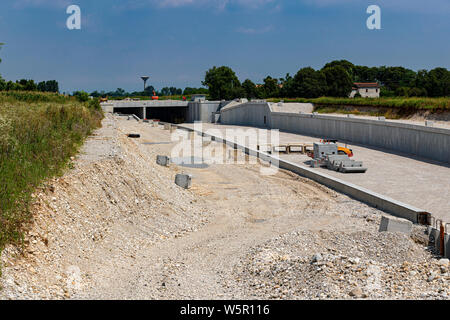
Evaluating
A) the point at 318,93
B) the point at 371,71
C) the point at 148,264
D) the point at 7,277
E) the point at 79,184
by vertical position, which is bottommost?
the point at 148,264

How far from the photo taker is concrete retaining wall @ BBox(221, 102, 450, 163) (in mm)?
27078

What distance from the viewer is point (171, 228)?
1377 cm

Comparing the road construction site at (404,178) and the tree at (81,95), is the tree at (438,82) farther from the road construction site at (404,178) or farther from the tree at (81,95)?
the tree at (81,95)

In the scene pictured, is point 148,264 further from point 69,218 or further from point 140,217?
point 140,217

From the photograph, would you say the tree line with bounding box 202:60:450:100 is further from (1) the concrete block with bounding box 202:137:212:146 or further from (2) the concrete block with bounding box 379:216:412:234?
(2) the concrete block with bounding box 379:216:412:234

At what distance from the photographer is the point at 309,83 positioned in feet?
299

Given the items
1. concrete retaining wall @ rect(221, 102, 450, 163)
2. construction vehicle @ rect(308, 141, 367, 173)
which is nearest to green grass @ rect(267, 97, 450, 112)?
concrete retaining wall @ rect(221, 102, 450, 163)

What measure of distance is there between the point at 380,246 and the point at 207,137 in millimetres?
33934

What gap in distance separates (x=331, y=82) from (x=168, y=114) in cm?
3628

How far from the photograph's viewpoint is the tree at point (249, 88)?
4831 inches

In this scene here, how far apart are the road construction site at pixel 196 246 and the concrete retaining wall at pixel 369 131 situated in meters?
10.1

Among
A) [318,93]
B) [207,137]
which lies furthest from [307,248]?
[318,93]

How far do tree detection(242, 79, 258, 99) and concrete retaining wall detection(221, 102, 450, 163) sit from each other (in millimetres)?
61694

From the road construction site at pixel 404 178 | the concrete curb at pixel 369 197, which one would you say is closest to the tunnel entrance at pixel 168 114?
the road construction site at pixel 404 178
